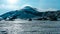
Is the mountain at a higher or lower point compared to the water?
higher

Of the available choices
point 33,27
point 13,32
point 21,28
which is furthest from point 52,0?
point 13,32

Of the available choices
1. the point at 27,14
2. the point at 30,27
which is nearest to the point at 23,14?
the point at 27,14

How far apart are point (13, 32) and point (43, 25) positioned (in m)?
0.48

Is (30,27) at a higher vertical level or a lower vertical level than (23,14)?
lower

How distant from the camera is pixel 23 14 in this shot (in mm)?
2254

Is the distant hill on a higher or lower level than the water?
higher

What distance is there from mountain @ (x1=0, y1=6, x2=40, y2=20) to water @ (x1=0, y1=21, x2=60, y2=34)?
82 mm

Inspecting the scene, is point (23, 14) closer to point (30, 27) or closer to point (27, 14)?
point (27, 14)

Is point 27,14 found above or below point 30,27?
above

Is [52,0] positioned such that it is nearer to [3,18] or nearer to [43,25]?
[43,25]

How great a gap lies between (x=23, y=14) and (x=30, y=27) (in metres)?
0.23

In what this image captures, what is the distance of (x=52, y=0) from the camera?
224 centimetres

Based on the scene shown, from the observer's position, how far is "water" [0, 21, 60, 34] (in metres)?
2.21

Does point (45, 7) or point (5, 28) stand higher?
point (45, 7)
